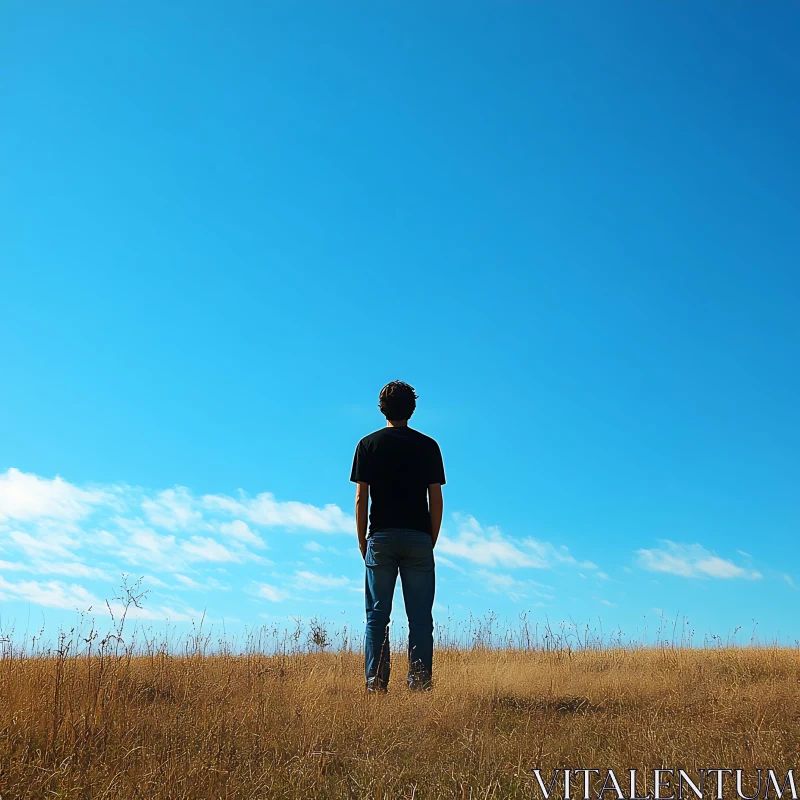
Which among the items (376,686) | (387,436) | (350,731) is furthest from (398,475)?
(350,731)

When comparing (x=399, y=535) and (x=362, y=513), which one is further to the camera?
(x=362, y=513)

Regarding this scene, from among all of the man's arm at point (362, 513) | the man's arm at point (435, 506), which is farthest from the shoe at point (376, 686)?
the man's arm at point (435, 506)

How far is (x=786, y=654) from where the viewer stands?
1155 centimetres

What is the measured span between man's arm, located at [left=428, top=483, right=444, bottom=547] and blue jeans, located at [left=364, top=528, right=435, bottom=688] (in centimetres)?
11

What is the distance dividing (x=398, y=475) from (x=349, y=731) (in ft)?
8.17

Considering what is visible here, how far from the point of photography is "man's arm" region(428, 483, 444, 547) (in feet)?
24.3

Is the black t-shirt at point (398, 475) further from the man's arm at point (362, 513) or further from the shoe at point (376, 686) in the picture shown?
the shoe at point (376, 686)

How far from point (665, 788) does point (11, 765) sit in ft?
12.7

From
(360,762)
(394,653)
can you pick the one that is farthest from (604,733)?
(394,653)

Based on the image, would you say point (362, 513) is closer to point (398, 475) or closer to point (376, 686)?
point (398, 475)

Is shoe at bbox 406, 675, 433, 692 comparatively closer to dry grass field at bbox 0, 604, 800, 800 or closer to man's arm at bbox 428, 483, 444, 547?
dry grass field at bbox 0, 604, 800, 800

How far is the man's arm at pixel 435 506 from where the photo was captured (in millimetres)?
7398

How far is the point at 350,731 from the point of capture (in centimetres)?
556

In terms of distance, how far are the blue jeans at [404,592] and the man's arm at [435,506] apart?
0.35 ft
